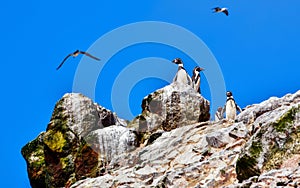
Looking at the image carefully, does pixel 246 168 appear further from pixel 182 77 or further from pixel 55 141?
pixel 182 77

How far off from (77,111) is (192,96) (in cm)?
641

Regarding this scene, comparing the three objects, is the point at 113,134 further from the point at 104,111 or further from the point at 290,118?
the point at 290,118

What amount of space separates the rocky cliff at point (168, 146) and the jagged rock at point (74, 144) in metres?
0.05

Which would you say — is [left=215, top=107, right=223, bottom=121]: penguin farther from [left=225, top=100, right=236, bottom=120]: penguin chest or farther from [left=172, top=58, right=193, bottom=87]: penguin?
[left=225, top=100, right=236, bottom=120]: penguin chest

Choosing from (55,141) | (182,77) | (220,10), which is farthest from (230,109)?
(55,141)

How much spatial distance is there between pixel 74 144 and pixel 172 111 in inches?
219

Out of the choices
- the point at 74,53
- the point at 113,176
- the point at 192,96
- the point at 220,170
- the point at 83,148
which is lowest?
the point at 220,170

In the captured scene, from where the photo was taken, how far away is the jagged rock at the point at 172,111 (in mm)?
35562

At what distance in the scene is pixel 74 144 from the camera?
35.5 metres

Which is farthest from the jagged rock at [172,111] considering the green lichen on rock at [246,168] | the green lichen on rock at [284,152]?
the green lichen on rock at [284,152]

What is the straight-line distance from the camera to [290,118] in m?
21.2

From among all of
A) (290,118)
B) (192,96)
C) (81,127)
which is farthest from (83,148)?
(290,118)

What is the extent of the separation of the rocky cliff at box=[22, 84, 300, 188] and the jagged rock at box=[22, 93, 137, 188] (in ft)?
0.17

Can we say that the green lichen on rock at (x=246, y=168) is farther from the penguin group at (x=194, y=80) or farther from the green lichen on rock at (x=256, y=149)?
the penguin group at (x=194, y=80)
